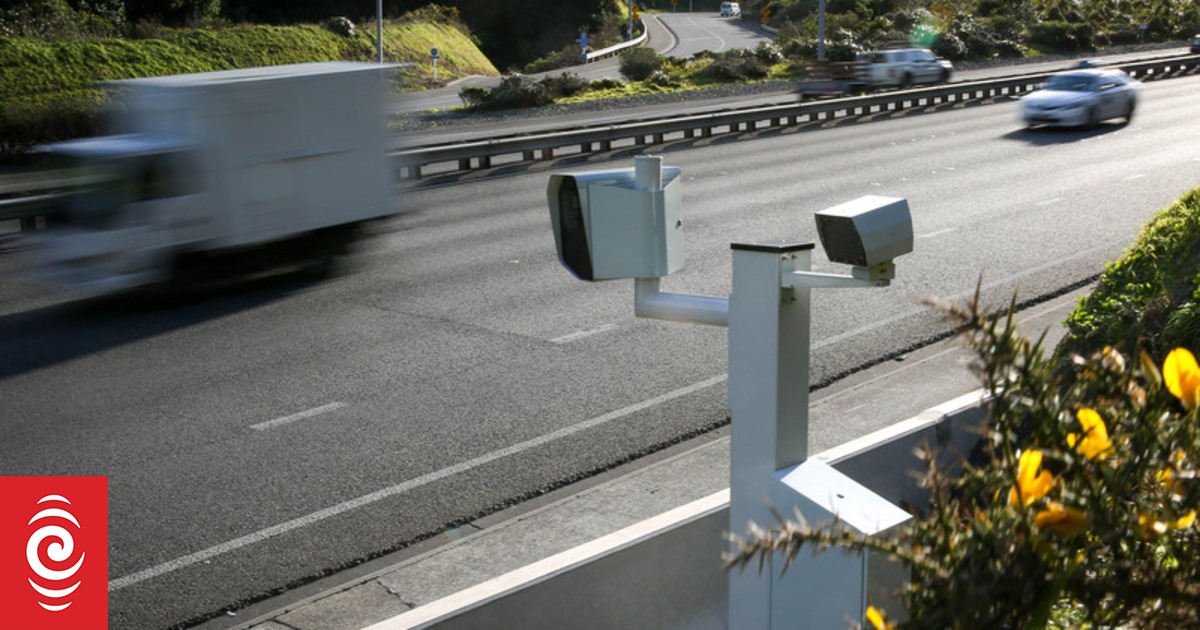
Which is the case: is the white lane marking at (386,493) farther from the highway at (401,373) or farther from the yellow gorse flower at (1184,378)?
the yellow gorse flower at (1184,378)

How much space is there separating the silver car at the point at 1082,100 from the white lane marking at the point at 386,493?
1949cm

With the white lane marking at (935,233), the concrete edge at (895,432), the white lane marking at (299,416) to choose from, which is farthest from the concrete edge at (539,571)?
the white lane marking at (935,233)

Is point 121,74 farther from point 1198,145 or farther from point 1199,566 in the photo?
point 1199,566

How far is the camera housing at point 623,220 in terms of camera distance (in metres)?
3.55

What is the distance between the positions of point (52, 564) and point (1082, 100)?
25.0 meters

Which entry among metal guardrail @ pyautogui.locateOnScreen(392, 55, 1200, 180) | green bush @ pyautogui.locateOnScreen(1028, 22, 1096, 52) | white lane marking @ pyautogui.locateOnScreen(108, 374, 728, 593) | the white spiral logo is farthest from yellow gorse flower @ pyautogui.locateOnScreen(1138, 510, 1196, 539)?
green bush @ pyautogui.locateOnScreen(1028, 22, 1096, 52)

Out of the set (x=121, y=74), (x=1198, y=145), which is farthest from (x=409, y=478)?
(x=121, y=74)

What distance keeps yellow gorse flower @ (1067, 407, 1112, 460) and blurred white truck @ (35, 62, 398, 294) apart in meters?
11.3

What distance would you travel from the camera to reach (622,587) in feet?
13.7

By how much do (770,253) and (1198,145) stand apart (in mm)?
22742

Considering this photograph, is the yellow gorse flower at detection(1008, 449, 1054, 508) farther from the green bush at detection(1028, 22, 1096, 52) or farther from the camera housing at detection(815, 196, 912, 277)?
the green bush at detection(1028, 22, 1096, 52)

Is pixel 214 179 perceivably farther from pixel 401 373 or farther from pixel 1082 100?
pixel 1082 100

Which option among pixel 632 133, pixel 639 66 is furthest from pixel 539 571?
pixel 639 66

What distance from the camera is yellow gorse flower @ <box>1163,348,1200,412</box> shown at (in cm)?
215
